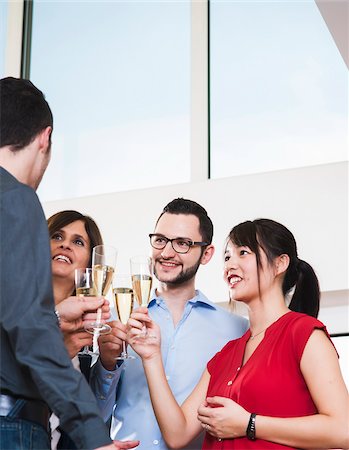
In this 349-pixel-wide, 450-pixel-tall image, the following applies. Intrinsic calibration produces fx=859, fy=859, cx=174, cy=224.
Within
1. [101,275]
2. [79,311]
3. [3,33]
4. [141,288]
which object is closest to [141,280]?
[141,288]

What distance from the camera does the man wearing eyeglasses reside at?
2.85 metres

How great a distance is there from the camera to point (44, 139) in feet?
6.73

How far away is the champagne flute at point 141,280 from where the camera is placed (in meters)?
2.53

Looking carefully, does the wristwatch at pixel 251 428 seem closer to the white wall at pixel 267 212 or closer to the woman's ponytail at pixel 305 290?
the woman's ponytail at pixel 305 290

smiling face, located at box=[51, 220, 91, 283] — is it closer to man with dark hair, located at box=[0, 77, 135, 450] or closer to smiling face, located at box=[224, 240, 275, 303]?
smiling face, located at box=[224, 240, 275, 303]

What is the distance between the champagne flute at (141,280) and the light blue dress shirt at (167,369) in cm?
36

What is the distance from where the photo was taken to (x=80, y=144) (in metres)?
6.00

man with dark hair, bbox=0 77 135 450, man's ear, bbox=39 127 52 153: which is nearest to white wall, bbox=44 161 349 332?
man's ear, bbox=39 127 52 153

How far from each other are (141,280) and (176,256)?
0.56 meters

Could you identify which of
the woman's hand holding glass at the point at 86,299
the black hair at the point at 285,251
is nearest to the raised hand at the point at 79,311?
the woman's hand holding glass at the point at 86,299

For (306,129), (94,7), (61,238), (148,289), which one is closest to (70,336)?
(148,289)

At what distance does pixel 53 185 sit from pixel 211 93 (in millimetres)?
1286

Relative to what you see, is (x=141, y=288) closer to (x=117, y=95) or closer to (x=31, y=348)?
(x=31, y=348)

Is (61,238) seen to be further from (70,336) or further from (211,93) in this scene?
(211,93)
